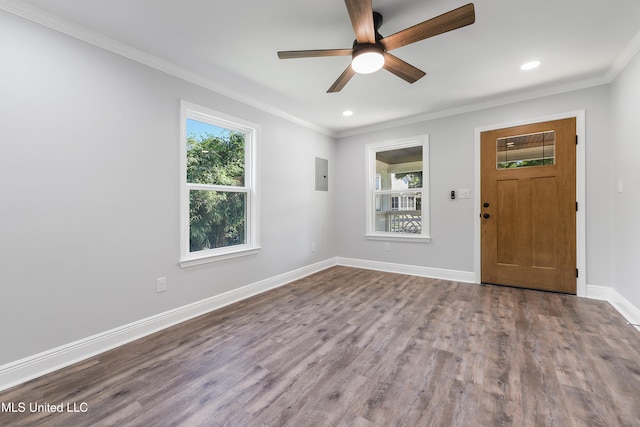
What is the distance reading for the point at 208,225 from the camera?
9.87 ft

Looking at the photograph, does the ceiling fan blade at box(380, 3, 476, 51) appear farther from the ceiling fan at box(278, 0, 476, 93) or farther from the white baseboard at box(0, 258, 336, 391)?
the white baseboard at box(0, 258, 336, 391)

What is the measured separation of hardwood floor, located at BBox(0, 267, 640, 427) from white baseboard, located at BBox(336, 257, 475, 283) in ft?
3.07

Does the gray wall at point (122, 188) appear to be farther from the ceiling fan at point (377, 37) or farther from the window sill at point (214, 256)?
the ceiling fan at point (377, 37)

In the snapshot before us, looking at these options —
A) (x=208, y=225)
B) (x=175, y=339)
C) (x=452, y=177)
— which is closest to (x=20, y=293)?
(x=175, y=339)

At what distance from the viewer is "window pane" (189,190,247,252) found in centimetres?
286

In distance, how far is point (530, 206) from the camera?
339 centimetres

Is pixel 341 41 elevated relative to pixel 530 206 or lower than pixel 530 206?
elevated

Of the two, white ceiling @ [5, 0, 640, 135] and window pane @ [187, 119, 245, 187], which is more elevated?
white ceiling @ [5, 0, 640, 135]

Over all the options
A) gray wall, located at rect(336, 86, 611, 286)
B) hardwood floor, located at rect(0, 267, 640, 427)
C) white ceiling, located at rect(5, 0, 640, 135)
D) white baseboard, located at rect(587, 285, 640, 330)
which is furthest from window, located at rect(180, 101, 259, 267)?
white baseboard, located at rect(587, 285, 640, 330)

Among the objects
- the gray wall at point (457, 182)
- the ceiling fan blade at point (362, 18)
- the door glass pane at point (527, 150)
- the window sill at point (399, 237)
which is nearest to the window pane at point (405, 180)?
the gray wall at point (457, 182)

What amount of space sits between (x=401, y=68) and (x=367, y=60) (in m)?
0.38

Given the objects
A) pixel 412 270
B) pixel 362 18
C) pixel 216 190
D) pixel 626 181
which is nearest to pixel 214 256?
pixel 216 190

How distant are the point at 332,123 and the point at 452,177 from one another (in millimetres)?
2078

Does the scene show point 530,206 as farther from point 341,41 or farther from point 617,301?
point 341,41
